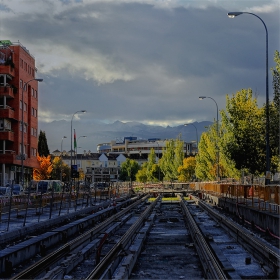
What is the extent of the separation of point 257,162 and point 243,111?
441 cm

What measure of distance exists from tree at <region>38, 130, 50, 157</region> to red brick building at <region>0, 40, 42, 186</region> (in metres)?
36.0

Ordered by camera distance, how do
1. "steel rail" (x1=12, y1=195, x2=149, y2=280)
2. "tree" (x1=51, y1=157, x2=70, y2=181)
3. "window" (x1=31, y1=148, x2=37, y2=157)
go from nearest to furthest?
"steel rail" (x1=12, y1=195, x2=149, y2=280)
"window" (x1=31, y1=148, x2=37, y2=157)
"tree" (x1=51, y1=157, x2=70, y2=181)

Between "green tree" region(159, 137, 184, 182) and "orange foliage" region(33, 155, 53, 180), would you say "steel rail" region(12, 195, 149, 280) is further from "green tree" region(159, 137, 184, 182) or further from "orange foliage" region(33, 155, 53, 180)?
"green tree" region(159, 137, 184, 182)

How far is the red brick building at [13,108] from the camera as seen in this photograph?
72.1 meters

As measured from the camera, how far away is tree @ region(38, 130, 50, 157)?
118 metres

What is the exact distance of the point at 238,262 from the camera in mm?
14359

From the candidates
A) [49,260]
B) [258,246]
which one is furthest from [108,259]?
[258,246]

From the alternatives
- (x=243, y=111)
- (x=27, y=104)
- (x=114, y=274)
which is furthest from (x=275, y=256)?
(x=27, y=104)

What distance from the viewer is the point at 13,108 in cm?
7544

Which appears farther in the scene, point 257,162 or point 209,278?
point 257,162

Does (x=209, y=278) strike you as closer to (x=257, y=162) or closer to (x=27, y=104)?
(x=257, y=162)

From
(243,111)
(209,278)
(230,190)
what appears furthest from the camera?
(243,111)

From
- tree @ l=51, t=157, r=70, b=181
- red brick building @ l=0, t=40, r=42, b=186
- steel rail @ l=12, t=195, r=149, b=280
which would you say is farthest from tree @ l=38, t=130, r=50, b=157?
steel rail @ l=12, t=195, r=149, b=280

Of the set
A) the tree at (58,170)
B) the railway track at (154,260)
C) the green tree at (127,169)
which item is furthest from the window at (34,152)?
the green tree at (127,169)
